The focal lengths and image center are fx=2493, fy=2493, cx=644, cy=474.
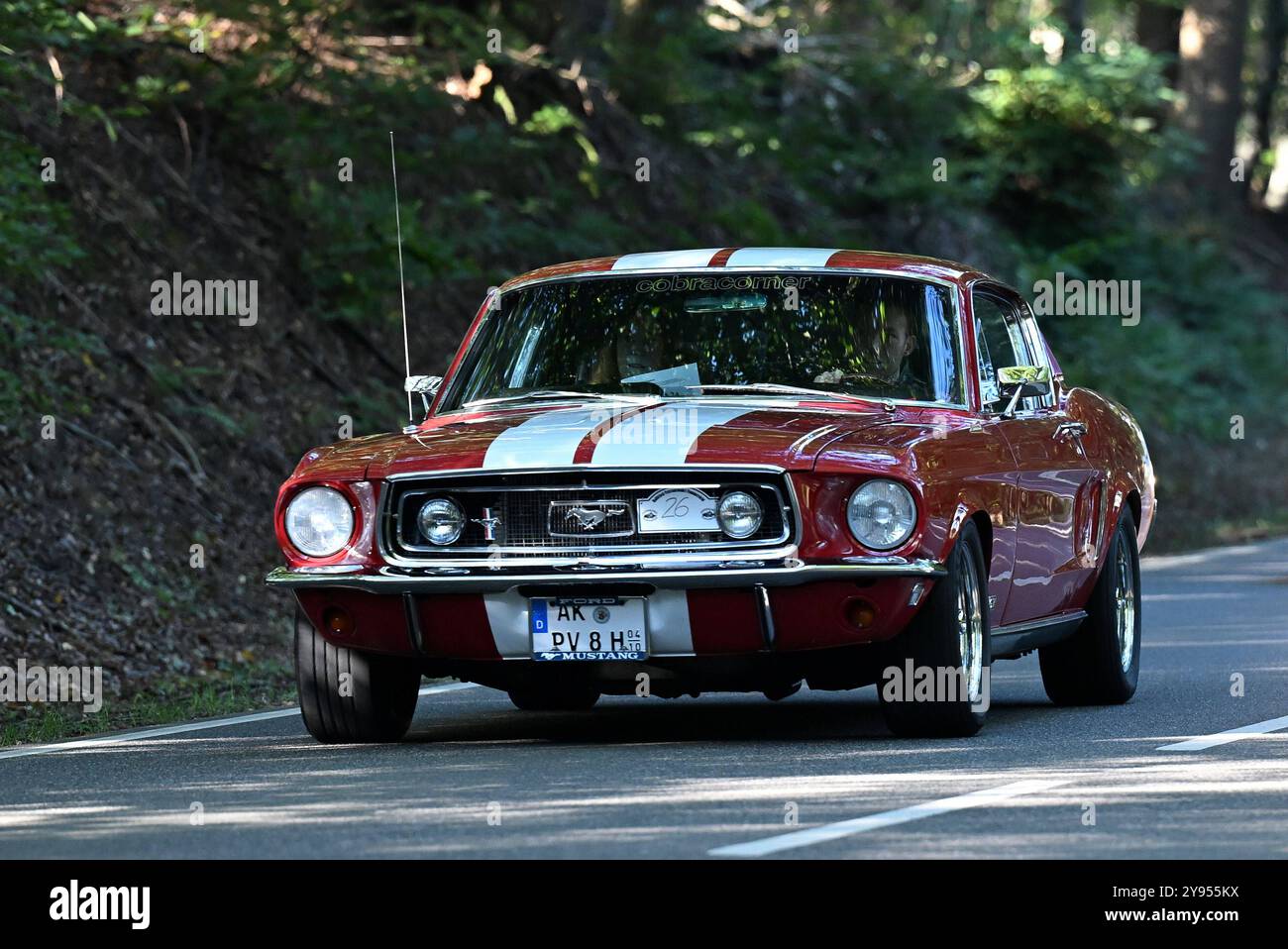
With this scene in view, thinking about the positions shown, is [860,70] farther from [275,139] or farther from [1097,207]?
[275,139]

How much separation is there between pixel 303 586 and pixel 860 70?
19.8m

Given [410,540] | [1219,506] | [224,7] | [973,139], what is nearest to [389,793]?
[410,540]

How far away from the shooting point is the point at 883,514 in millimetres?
8289

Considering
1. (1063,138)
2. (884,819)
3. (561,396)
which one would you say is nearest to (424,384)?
(561,396)

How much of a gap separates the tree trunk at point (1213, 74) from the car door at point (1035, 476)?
1243 inches

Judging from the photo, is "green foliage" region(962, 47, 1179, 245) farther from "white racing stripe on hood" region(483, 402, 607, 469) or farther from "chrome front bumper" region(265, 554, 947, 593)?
"chrome front bumper" region(265, 554, 947, 593)

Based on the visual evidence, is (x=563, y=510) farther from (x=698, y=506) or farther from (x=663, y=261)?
(x=663, y=261)

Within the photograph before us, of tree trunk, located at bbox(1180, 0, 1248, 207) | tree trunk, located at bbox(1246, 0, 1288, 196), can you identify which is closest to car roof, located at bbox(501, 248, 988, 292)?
tree trunk, located at bbox(1180, 0, 1248, 207)

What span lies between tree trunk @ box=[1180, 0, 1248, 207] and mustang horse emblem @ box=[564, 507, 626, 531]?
34074 mm

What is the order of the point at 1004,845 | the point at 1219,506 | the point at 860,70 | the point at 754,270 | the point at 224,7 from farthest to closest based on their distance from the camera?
the point at 860,70
the point at 1219,506
the point at 224,7
the point at 754,270
the point at 1004,845

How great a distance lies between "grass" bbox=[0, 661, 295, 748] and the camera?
10188 millimetres

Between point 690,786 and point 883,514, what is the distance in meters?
1.25

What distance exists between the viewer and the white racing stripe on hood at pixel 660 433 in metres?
8.32

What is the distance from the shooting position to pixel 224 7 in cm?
1800
